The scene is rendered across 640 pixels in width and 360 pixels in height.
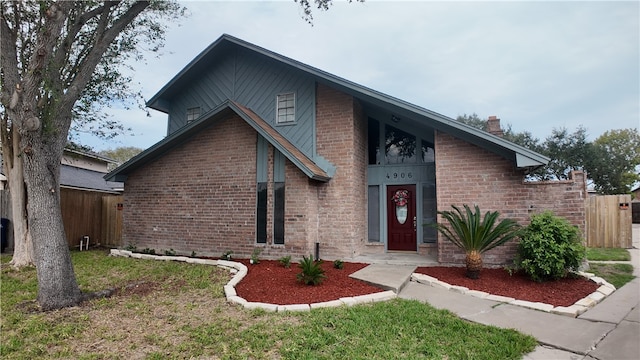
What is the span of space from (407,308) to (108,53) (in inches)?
399

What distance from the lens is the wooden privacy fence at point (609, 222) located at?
1241 centimetres

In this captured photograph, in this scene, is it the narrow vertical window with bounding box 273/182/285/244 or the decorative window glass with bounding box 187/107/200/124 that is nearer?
the narrow vertical window with bounding box 273/182/285/244

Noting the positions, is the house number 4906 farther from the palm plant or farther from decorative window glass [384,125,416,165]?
the palm plant

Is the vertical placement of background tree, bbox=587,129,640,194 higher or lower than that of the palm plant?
higher

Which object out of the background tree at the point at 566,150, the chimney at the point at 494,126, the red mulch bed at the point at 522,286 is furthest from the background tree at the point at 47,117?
the background tree at the point at 566,150

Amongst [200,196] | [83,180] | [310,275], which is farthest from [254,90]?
[83,180]

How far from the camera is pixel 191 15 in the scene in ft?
29.3

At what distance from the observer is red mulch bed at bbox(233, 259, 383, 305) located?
5582 mm

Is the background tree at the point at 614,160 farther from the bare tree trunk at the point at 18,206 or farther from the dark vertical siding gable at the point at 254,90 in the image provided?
the bare tree trunk at the point at 18,206

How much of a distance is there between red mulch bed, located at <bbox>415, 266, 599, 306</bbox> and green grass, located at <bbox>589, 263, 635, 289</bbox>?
946 millimetres

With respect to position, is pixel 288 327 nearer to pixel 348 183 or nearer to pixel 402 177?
pixel 348 183

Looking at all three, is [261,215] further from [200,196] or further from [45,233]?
[45,233]

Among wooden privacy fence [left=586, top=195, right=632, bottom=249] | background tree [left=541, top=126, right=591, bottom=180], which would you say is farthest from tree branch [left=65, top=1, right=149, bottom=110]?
background tree [left=541, top=126, right=591, bottom=180]

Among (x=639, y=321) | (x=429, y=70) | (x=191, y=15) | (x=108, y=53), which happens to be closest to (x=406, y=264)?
(x=639, y=321)
